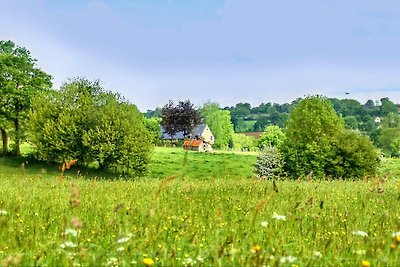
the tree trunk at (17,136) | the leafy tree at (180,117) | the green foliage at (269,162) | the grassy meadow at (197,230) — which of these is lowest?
the green foliage at (269,162)

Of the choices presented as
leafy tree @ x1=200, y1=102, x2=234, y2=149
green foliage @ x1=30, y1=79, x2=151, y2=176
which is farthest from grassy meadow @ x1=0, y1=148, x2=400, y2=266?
leafy tree @ x1=200, y1=102, x2=234, y2=149

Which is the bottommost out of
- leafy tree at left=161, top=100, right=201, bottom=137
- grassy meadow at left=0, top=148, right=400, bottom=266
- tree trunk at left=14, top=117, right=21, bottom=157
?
grassy meadow at left=0, top=148, right=400, bottom=266

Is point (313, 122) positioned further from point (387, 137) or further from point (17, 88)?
point (387, 137)

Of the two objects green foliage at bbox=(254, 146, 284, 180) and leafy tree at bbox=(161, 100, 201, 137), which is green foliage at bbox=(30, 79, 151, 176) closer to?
green foliage at bbox=(254, 146, 284, 180)

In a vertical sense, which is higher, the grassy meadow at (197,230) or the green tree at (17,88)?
the green tree at (17,88)

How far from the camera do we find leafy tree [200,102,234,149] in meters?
146

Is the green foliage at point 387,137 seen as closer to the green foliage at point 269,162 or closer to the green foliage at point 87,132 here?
the green foliage at point 269,162

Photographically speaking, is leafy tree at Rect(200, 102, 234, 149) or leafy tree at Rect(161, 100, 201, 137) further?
leafy tree at Rect(200, 102, 234, 149)

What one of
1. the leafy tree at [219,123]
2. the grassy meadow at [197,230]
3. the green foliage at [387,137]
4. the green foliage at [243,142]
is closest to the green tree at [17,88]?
the grassy meadow at [197,230]

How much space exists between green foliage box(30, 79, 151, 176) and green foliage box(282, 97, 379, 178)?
16.6 metres

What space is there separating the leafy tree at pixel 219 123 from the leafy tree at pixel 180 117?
57.1 meters

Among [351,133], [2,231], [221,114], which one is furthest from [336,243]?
[221,114]

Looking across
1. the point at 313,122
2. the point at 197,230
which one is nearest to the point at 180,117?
the point at 313,122

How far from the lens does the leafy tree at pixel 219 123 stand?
14575cm
